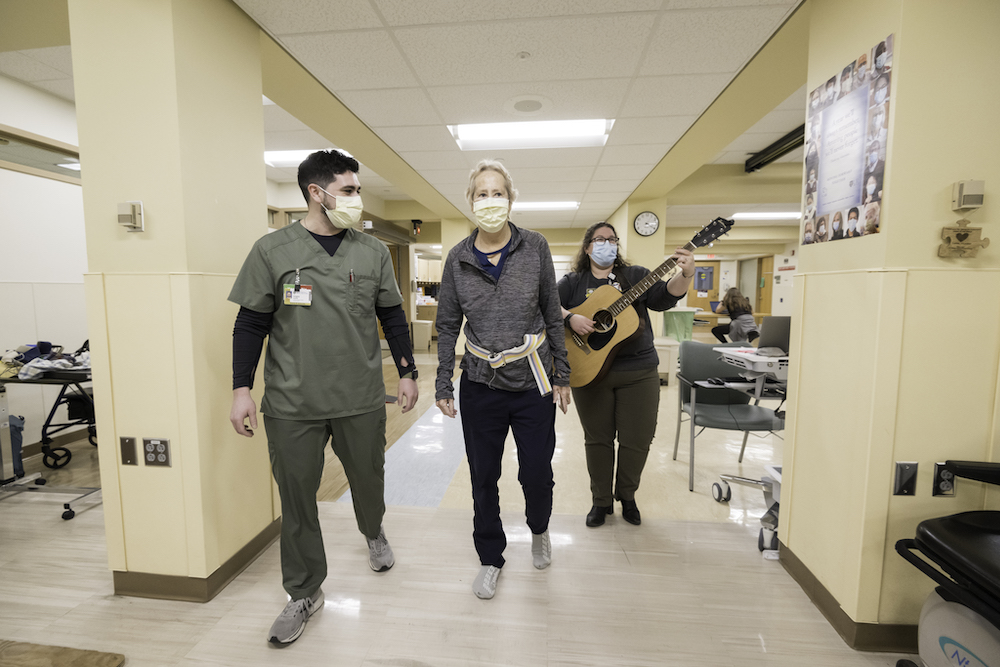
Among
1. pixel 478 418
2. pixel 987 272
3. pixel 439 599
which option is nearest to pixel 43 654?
pixel 439 599

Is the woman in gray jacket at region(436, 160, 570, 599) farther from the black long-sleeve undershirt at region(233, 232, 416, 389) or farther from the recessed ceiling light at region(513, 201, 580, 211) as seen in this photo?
the recessed ceiling light at region(513, 201, 580, 211)

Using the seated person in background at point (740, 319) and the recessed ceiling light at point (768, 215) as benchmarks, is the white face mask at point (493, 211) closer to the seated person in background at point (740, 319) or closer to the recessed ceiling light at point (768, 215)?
the seated person in background at point (740, 319)

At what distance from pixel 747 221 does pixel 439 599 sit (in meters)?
9.58

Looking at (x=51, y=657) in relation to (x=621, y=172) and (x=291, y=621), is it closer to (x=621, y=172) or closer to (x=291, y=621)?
(x=291, y=621)

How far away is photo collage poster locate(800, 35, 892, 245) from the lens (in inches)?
56.4

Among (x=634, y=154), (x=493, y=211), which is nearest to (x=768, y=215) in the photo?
(x=634, y=154)

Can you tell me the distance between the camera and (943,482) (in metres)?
1.46

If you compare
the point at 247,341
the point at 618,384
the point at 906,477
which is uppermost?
the point at 247,341

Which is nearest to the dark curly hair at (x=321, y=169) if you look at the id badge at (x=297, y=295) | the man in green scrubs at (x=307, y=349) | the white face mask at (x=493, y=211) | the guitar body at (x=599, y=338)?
the man in green scrubs at (x=307, y=349)

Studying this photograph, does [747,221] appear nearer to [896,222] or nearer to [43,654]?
[896,222]

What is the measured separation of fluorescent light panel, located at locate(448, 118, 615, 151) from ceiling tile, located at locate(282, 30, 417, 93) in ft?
3.23

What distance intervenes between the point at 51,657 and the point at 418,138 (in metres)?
3.51

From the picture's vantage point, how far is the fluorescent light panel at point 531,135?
3.67m

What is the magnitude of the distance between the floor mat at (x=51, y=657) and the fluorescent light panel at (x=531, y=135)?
11.3 ft
